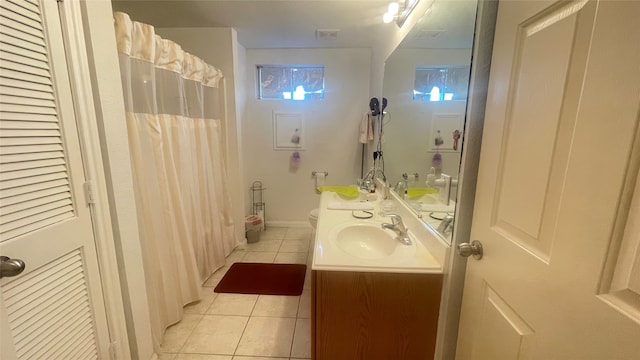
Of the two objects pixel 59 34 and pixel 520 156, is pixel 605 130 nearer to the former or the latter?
pixel 520 156

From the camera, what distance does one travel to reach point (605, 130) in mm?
468

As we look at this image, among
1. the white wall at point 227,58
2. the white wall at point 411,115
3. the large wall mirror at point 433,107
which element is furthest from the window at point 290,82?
the large wall mirror at point 433,107

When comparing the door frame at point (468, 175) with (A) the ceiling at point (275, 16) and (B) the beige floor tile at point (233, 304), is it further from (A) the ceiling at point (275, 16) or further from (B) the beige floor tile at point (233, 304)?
(B) the beige floor tile at point (233, 304)

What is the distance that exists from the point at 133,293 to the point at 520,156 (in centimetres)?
172

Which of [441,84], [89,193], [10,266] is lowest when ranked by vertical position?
[10,266]

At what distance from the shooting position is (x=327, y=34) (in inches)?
99.5

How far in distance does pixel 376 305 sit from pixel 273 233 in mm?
2350

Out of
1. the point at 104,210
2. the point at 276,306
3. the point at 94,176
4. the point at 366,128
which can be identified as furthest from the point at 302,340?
the point at 366,128

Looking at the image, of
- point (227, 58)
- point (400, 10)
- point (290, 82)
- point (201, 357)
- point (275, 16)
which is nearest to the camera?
point (201, 357)

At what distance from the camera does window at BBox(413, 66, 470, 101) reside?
105cm

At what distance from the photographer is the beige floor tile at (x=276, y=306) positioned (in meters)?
1.85

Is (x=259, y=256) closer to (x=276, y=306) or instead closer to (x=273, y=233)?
(x=273, y=233)

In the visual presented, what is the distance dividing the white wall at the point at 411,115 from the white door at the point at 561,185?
1.03 feet

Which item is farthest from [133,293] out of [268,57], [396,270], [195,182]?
[268,57]
